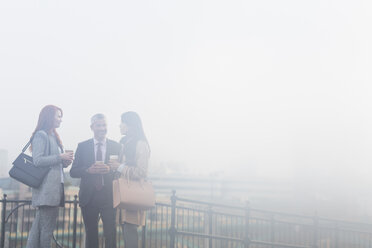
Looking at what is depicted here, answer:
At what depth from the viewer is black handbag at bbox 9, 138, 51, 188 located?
17.3 feet

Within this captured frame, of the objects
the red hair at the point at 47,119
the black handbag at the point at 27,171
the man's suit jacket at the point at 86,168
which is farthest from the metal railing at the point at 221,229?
the red hair at the point at 47,119

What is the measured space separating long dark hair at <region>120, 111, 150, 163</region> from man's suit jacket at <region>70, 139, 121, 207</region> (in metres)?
0.22

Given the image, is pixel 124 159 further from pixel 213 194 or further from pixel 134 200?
pixel 213 194

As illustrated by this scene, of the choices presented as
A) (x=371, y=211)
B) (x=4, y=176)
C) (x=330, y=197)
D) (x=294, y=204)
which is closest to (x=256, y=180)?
(x=294, y=204)

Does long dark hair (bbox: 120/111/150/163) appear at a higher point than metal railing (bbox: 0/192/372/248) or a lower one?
higher

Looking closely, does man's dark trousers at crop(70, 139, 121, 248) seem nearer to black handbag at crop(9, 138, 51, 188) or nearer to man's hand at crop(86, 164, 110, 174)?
man's hand at crop(86, 164, 110, 174)

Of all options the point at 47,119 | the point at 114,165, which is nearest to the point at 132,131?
the point at 114,165

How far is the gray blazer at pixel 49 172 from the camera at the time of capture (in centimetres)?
524

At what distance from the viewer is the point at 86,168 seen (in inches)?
221

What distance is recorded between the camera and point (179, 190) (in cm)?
11256

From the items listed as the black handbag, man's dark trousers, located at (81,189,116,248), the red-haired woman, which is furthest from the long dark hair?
the black handbag

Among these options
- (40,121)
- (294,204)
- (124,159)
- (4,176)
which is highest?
(40,121)

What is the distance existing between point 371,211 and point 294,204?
19.5m

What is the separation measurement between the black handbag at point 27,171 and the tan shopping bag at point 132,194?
898 millimetres
